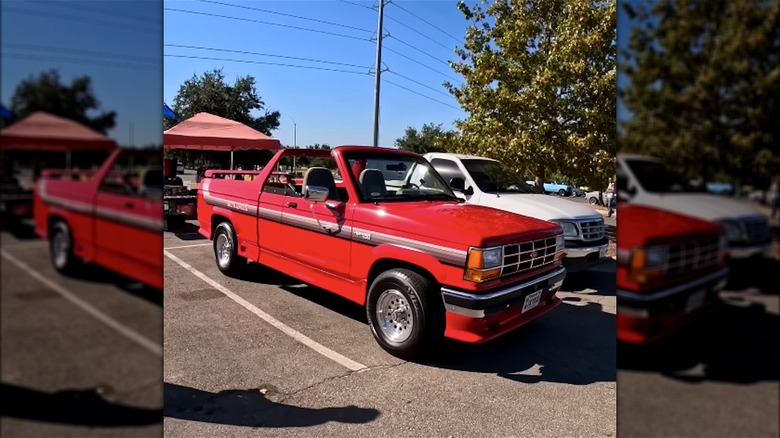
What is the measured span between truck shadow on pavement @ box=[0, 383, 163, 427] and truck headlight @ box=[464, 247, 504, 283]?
2556 millimetres

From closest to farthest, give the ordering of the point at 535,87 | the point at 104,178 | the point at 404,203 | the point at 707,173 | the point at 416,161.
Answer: the point at 707,173, the point at 104,178, the point at 404,203, the point at 416,161, the point at 535,87

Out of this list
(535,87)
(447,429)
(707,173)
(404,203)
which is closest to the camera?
(707,173)

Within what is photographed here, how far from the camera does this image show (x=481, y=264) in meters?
3.19

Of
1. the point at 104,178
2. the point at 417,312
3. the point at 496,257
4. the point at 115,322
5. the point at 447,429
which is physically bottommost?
the point at 447,429

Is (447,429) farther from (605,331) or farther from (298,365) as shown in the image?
(605,331)

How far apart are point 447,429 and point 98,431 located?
6.73 ft

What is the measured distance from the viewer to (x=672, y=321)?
0.63 m

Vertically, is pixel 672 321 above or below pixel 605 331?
above

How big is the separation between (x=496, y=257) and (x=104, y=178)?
285cm

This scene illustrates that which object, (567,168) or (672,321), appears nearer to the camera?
(672,321)

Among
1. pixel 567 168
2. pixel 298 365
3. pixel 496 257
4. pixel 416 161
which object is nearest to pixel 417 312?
pixel 496 257

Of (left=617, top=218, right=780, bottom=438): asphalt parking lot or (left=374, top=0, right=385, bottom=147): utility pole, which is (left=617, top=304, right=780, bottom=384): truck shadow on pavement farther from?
(left=374, top=0, right=385, bottom=147): utility pole

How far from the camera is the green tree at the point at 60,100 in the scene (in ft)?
2.19

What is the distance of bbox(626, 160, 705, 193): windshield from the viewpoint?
0.60m
